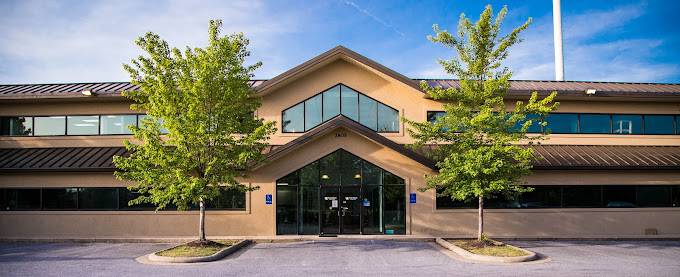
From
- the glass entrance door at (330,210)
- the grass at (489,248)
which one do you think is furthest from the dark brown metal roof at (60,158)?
the grass at (489,248)

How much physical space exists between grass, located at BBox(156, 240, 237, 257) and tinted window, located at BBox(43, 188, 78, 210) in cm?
770

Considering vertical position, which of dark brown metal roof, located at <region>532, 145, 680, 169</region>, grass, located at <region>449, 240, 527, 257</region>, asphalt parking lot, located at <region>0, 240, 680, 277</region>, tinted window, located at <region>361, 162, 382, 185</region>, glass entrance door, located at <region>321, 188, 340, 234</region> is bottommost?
asphalt parking lot, located at <region>0, 240, 680, 277</region>

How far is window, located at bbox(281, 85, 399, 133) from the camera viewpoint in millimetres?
22125

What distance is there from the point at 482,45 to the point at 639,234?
1190cm

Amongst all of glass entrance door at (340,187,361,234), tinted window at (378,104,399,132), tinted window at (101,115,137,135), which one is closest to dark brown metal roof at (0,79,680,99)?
tinted window at (101,115,137,135)

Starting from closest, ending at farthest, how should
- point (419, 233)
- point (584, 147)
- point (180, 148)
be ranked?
1. point (180, 148)
2. point (419, 233)
3. point (584, 147)

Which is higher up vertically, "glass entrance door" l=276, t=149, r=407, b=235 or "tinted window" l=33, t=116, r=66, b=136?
"tinted window" l=33, t=116, r=66, b=136

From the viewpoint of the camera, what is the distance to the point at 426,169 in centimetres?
2139

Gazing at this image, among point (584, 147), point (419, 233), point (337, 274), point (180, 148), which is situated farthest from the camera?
point (584, 147)

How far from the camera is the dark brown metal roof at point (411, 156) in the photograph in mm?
20500

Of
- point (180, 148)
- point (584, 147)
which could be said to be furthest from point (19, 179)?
point (584, 147)

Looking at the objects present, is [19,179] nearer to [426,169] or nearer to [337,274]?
[337,274]

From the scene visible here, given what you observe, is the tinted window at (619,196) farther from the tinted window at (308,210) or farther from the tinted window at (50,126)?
the tinted window at (50,126)

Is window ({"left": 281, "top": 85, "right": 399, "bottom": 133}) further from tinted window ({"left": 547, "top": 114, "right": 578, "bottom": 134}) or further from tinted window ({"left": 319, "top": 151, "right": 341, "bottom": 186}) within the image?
tinted window ({"left": 547, "top": 114, "right": 578, "bottom": 134})
